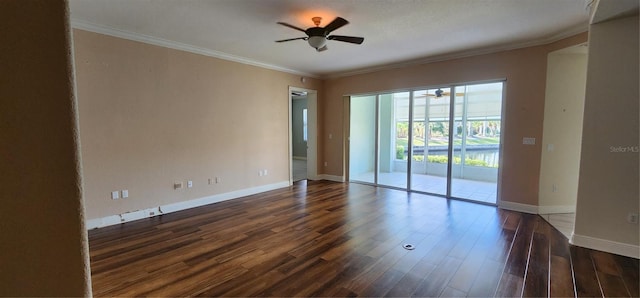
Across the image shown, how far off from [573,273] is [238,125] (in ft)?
17.0

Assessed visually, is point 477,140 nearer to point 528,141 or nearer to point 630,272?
point 528,141

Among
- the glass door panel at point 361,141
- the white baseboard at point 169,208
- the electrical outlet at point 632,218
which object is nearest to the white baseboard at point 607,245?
the electrical outlet at point 632,218

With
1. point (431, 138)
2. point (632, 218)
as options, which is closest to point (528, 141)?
point (431, 138)

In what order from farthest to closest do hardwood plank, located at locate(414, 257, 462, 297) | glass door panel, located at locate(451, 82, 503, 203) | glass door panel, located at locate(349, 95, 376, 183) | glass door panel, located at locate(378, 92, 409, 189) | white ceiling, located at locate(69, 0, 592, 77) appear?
glass door panel, located at locate(349, 95, 376, 183) < glass door panel, located at locate(378, 92, 409, 189) < glass door panel, located at locate(451, 82, 503, 203) < white ceiling, located at locate(69, 0, 592, 77) < hardwood plank, located at locate(414, 257, 462, 297)

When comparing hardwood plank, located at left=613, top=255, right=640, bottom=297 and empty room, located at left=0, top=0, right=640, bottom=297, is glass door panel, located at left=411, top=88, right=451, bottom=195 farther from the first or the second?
hardwood plank, located at left=613, top=255, right=640, bottom=297

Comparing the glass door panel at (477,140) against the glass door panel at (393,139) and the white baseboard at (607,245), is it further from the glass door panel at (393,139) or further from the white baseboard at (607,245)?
the white baseboard at (607,245)

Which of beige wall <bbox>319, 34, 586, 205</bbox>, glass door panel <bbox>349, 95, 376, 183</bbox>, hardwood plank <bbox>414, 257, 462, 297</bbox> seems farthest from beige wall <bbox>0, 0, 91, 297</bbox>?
glass door panel <bbox>349, 95, 376, 183</bbox>

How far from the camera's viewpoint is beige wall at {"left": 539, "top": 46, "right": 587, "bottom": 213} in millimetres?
4363

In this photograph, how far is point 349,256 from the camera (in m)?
3.04

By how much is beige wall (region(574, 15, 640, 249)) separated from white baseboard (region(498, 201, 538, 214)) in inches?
53.6

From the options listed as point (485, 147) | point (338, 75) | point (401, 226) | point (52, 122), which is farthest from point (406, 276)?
point (338, 75)

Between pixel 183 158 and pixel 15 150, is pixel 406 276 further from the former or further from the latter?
pixel 183 158

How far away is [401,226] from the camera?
12.9ft

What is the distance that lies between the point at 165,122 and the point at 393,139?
460cm
